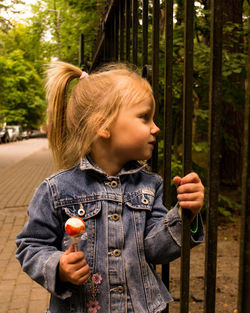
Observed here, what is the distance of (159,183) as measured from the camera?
1.66 m

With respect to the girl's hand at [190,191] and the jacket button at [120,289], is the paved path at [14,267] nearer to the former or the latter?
the jacket button at [120,289]

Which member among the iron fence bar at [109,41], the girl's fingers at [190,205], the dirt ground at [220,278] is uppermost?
the iron fence bar at [109,41]

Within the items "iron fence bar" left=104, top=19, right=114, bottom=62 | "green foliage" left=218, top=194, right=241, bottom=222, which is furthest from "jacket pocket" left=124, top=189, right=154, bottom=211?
"green foliage" left=218, top=194, right=241, bottom=222

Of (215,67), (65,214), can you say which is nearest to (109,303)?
(65,214)

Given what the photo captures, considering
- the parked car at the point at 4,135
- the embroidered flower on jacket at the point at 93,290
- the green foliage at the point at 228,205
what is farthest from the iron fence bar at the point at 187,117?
the parked car at the point at 4,135

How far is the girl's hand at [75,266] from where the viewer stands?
133 centimetres

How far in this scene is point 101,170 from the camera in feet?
5.09

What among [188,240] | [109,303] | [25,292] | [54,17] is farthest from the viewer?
[54,17]

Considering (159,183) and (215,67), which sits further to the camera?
(159,183)

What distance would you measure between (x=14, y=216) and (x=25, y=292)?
9.21 ft

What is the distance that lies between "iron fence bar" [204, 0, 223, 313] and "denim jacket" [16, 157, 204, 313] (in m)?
0.29

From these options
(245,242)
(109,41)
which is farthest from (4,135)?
(245,242)

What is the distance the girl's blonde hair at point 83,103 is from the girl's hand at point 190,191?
0.42 m

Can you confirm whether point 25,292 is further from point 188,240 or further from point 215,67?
point 215,67
